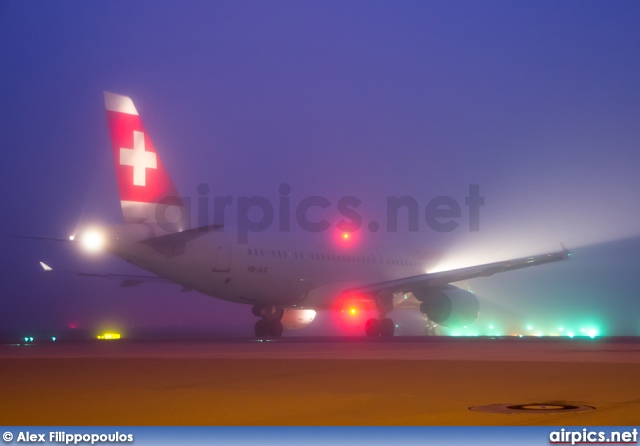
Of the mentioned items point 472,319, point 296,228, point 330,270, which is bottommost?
point 472,319

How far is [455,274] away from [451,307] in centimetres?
135

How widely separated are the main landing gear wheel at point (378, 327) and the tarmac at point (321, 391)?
1867 cm

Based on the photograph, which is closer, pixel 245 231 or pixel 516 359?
pixel 516 359

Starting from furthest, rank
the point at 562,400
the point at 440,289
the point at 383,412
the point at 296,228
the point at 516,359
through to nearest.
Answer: the point at 296,228, the point at 440,289, the point at 516,359, the point at 562,400, the point at 383,412

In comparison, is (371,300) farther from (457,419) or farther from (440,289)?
(457,419)

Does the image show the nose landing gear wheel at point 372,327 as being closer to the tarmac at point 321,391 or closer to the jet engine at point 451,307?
the jet engine at point 451,307

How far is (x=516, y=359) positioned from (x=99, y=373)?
8.44 meters

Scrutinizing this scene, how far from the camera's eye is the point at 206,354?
20547mm

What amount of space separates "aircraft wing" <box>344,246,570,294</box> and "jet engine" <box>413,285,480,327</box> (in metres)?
0.63

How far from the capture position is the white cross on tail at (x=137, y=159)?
97.8 feet

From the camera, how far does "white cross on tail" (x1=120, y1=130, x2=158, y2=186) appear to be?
29812mm

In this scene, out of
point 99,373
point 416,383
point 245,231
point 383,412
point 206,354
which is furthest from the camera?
point 245,231

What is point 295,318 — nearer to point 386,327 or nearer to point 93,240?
point 386,327

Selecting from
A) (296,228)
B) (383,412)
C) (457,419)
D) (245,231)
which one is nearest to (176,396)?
(383,412)
